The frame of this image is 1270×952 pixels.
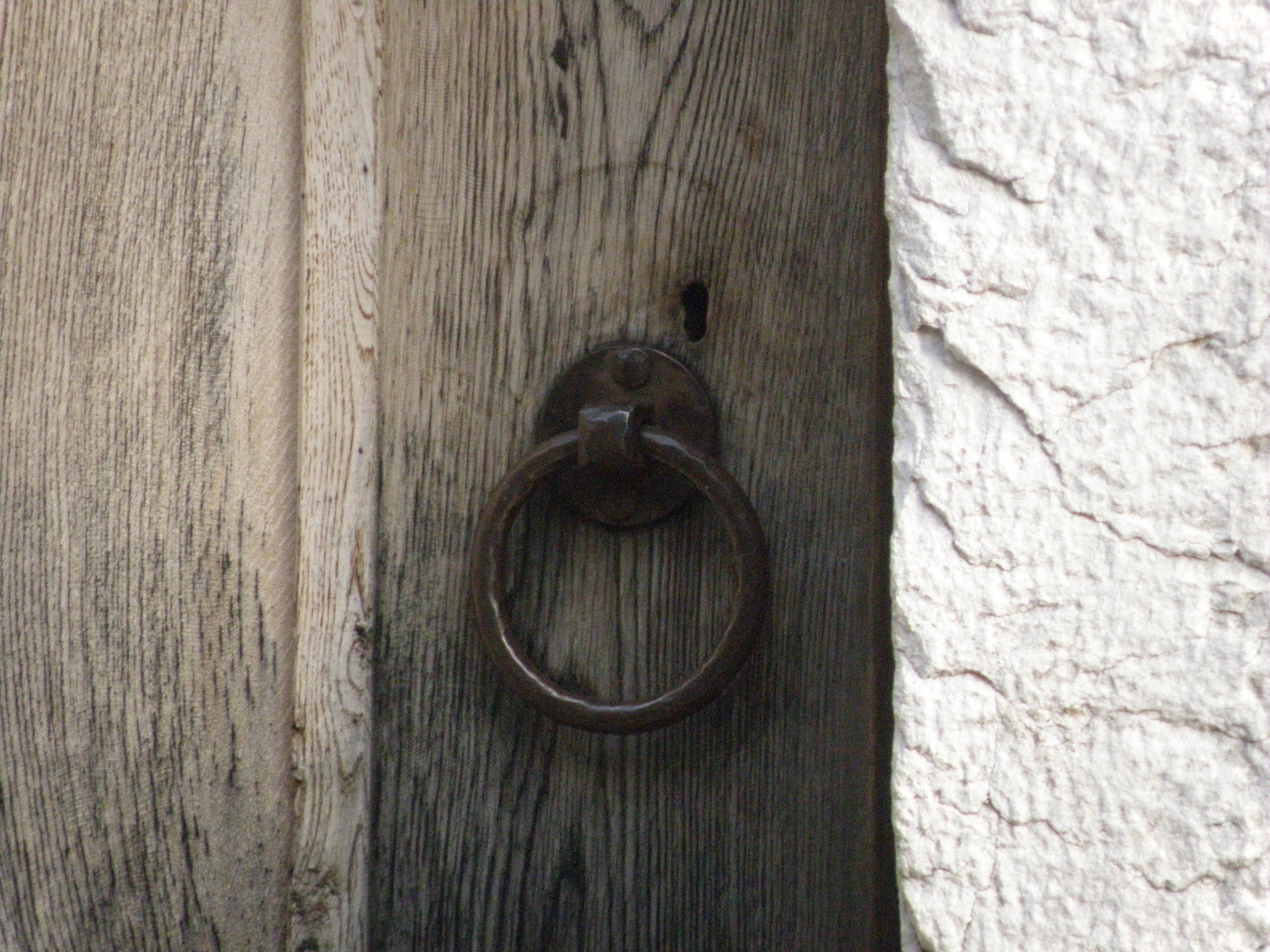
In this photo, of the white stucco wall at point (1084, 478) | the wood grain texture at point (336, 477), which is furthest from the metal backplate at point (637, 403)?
the white stucco wall at point (1084, 478)

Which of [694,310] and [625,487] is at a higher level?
[694,310]

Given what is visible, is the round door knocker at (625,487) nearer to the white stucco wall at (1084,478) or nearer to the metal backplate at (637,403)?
the metal backplate at (637,403)

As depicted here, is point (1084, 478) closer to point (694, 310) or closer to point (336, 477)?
point (694, 310)

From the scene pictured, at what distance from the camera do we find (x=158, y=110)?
65cm

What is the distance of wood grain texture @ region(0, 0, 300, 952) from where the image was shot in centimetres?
65

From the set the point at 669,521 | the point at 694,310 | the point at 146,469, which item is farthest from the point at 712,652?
the point at 146,469

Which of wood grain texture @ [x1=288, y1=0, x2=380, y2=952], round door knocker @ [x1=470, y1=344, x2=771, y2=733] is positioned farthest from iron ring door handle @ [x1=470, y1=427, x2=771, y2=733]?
wood grain texture @ [x1=288, y1=0, x2=380, y2=952]

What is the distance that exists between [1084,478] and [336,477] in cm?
47

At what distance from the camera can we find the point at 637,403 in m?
0.64

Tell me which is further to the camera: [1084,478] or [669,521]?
[669,521]

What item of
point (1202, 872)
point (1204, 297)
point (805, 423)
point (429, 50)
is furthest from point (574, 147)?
point (1202, 872)

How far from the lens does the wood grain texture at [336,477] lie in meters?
0.66

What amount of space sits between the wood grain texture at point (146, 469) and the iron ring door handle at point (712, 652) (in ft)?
0.47

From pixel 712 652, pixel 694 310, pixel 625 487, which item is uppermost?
pixel 694 310
